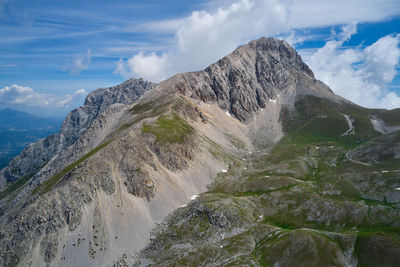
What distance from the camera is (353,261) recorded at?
264ft

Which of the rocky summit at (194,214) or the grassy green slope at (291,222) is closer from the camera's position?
the grassy green slope at (291,222)

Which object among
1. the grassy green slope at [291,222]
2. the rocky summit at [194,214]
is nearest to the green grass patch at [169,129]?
A: the rocky summit at [194,214]

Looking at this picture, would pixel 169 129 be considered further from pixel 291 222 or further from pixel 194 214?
pixel 291 222

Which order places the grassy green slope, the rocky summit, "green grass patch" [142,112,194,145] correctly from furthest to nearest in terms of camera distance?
"green grass patch" [142,112,194,145], the rocky summit, the grassy green slope

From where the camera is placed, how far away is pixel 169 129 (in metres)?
166

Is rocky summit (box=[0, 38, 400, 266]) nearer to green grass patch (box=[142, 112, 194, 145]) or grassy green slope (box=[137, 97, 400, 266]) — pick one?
grassy green slope (box=[137, 97, 400, 266])

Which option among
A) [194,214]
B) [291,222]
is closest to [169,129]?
[194,214]

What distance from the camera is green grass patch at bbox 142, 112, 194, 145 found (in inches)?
6172

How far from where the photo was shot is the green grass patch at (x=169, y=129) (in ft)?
514

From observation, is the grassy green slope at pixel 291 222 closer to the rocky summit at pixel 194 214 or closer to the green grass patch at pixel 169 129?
the rocky summit at pixel 194 214

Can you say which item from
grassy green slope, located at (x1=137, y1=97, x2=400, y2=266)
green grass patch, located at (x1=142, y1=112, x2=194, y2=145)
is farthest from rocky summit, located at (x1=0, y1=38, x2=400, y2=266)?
green grass patch, located at (x1=142, y1=112, x2=194, y2=145)

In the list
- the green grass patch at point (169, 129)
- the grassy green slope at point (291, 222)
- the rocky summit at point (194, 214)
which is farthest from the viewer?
the green grass patch at point (169, 129)

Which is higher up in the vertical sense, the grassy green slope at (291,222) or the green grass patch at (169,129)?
the green grass patch at (169,129)

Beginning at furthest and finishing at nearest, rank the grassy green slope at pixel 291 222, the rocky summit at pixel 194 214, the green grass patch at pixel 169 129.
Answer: the green grass patch at pixel 169 129, the rocky summit at pixel 194 214, the grassy green slope at pixel 291 222
